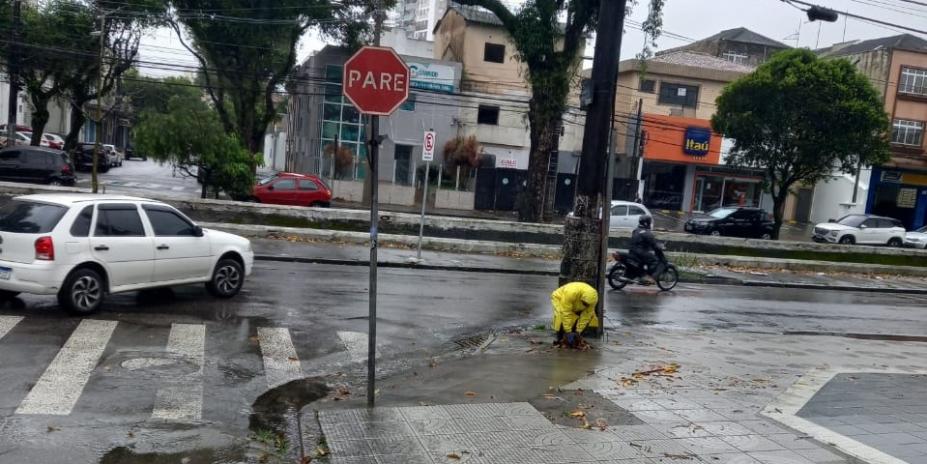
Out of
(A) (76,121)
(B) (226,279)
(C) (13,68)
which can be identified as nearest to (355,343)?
(B) (226,279)

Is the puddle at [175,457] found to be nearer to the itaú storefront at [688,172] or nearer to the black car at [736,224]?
the black car at [736,224]

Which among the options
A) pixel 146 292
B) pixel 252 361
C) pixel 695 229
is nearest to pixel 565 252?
pixel 252 361

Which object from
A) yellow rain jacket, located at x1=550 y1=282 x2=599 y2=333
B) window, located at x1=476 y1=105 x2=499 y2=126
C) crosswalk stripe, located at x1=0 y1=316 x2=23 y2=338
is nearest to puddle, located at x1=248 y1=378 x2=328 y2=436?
yellow rain jacket, located at x1=550 y1=282 x2=599 y2=333

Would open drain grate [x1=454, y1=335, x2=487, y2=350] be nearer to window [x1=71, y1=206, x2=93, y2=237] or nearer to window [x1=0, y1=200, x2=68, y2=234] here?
window [x1=71, y1=206, x2=93, y2=237]

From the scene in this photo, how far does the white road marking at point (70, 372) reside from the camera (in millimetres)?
6703

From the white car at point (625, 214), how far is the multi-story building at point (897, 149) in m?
20.8

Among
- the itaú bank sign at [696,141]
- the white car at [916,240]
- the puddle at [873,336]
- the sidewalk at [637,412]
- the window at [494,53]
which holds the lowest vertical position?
the puddle at [873,336]

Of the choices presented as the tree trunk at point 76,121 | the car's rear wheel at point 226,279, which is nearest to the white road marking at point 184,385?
the car's rear wheel at point 226,279

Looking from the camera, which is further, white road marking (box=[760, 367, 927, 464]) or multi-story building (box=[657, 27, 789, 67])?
multi-story building (box=[657, 27, 789, 67])

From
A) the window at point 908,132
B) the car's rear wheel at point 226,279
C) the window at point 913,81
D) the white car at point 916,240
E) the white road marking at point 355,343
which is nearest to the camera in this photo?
the white road marking at point 355,343

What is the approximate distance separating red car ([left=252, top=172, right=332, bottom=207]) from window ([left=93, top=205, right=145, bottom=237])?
1816 cm

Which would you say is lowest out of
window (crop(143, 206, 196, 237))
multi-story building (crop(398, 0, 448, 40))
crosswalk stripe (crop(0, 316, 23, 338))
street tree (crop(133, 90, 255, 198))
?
crosswalk stripe (crop(0, 316, 23, 338))

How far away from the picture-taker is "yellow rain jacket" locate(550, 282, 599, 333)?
32.8ft

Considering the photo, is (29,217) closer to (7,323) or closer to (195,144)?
(7,323)
